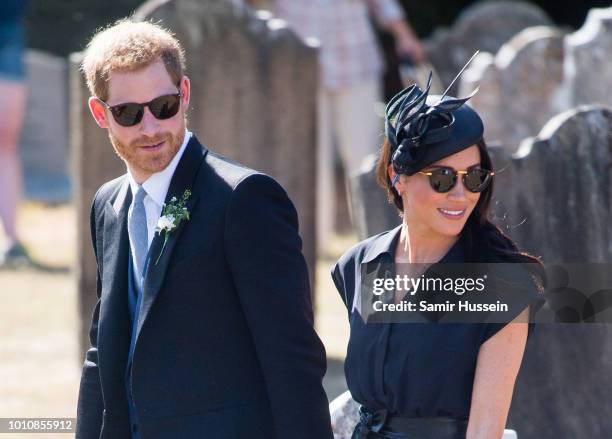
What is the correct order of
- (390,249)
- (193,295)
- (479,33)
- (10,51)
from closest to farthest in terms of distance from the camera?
(193,295) < (390,249) < (10,51) < (479,33)

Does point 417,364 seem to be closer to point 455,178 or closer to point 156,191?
point 455,178

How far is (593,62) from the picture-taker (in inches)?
251

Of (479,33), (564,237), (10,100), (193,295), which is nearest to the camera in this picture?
(193,295)

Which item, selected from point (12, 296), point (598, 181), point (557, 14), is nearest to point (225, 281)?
point (598, 181)

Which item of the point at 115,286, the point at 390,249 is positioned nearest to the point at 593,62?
the point at 390,249

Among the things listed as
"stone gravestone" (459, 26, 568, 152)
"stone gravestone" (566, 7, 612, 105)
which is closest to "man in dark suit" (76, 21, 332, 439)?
"stone gravestone" (566, 7, 612, 105)

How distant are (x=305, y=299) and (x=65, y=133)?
32.7 ft

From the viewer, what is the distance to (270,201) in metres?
2.87

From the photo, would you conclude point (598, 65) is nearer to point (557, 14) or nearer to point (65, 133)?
point (65, 133)

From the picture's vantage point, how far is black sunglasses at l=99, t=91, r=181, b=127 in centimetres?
297

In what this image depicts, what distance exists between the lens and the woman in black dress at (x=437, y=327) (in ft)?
9.22

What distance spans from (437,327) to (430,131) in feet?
1.35

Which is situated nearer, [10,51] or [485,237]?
[485,237]

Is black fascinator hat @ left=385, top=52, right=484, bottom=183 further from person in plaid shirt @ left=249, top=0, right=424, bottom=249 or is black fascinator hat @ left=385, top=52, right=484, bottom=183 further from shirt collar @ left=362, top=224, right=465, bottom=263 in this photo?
person in plaid shirt @ left=249, top=0, right=424, bottom=249
